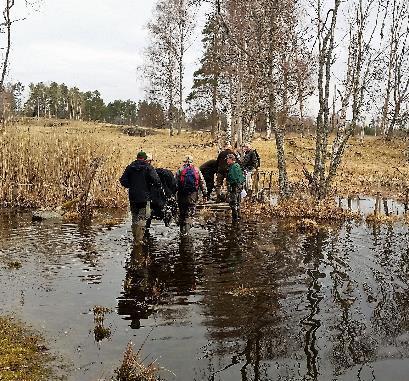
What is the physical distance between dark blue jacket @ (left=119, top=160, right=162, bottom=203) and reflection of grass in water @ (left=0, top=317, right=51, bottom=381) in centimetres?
500

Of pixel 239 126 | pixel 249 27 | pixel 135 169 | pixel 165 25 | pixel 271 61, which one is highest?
pixel 165 25

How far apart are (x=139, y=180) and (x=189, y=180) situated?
5.74ft

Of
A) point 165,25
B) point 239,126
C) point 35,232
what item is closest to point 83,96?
point 165,25

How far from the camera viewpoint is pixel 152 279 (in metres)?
9.08

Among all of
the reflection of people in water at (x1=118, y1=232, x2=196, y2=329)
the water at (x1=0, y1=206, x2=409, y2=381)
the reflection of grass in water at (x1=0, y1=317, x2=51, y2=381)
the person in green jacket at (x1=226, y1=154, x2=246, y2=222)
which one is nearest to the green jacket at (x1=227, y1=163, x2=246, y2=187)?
the person in green jacket at (x1=226, y1=154, x2=246, y2=222)

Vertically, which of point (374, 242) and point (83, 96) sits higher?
point (83, 96)

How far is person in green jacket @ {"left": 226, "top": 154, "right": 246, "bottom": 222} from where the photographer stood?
1488 cm

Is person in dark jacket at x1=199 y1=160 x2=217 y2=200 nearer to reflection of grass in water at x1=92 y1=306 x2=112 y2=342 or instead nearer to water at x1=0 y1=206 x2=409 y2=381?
water at x1=0 y1=206 x2=409 y2=381

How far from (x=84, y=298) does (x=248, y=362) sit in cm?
337

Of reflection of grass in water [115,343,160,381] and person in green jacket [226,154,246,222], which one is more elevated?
person in green jacket [226,154,246,222]

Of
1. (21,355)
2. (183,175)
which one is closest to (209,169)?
(183,175)

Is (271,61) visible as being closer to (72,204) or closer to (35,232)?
(72,204)

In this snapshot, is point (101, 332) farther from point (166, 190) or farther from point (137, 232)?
point (166, 190)

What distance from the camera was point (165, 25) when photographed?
4016cm
